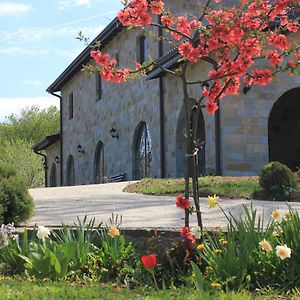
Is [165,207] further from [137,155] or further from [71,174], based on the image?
[71,174]

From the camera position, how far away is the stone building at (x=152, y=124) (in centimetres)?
1594

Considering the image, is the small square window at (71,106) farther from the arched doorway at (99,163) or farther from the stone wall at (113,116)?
the arched doorway at (99,163)

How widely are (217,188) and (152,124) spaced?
27.7ft

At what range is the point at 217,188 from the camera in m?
12.1

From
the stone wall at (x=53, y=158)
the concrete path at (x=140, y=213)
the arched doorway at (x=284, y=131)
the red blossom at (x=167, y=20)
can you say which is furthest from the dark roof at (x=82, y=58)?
the red blossom at (x=167, y=20)

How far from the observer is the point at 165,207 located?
30.5 ft

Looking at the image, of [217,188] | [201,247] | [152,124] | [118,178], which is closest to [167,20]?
[201,247]

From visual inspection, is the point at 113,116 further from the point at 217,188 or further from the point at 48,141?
the point at 217,188

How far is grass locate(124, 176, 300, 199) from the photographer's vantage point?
37.6 feet

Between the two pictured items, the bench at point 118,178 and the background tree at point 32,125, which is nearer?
A: the bench at point 118,178

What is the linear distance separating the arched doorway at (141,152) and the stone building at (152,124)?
1.3 inches

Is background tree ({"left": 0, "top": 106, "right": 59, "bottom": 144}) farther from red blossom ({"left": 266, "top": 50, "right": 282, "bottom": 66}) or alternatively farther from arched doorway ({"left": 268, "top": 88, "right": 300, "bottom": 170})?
red blossom ({"left": 266, "top": 50, "right": 282, "bottom": 66})

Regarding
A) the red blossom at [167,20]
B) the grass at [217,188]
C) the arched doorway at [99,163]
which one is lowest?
the grass at [217,188]

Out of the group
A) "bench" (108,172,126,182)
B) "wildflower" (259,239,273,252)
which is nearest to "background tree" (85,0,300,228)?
"wildflower" (259,239,273,252)
